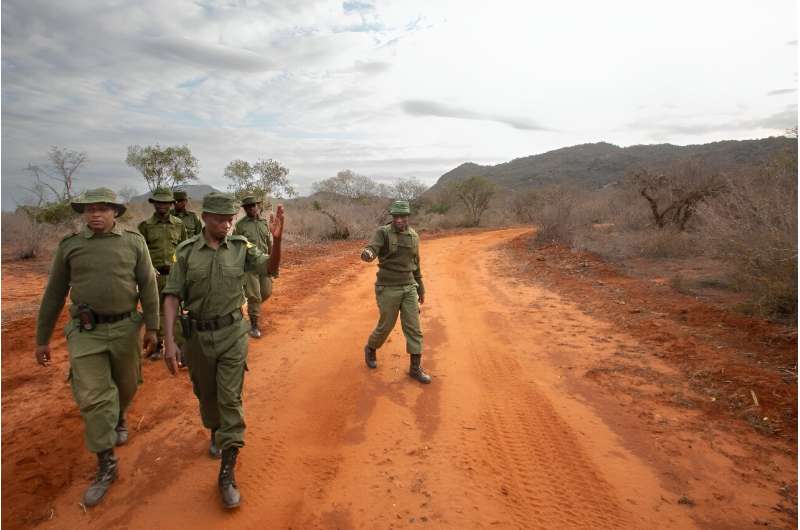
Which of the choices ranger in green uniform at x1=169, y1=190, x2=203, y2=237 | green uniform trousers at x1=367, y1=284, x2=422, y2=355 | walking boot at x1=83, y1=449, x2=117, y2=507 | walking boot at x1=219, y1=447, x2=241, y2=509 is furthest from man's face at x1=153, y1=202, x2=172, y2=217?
walking boot at x1=219, y1=447, x2=241, y2=509

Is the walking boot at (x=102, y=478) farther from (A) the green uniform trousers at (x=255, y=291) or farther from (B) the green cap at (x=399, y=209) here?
(B) the green cap at (x=399, y=209)

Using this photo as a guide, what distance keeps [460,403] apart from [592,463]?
131cm

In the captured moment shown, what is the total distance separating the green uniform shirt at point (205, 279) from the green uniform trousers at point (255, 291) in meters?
2.88

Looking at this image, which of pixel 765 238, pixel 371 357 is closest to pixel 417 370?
pixel 371 357

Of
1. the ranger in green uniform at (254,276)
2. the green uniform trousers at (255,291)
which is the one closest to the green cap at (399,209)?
the ranger in green uniform at (254,276)

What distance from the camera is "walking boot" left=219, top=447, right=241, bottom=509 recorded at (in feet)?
9.66

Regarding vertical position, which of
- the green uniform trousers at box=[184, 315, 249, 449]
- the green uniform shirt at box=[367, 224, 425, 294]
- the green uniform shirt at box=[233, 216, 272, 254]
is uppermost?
the green uniform shirt at box=[233, 216, 272, 254]

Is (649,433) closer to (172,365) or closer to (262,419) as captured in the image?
(262,419)

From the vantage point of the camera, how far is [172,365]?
117 inches

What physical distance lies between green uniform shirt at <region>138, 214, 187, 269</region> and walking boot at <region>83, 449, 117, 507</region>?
2.67 metres

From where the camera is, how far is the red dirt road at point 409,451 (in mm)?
2941

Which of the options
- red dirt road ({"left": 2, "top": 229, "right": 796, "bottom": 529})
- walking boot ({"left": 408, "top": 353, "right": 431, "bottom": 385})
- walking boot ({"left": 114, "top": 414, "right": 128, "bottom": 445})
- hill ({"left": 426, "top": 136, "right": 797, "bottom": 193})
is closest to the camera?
red dirt road ({"left": 2, "top": 229, "right": 796, "bottom": 529})

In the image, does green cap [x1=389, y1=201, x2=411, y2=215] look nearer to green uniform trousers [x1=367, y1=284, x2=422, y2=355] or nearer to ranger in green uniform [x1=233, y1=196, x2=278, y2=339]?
green uniform trousers [x1=367, y1=284, x2=422, y2=355]

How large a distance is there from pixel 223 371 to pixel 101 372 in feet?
2.96
